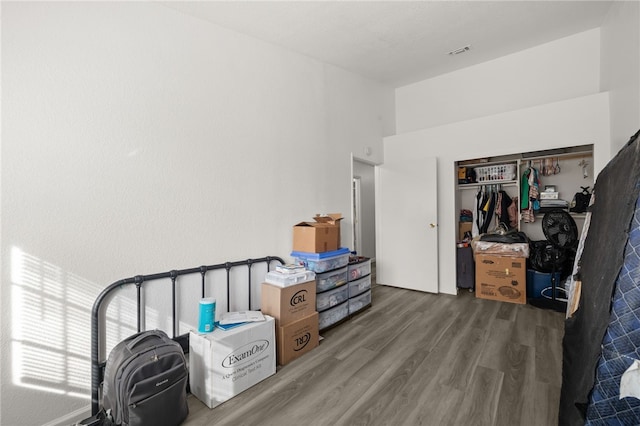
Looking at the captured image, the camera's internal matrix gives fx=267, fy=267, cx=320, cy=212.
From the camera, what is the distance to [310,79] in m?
3.03

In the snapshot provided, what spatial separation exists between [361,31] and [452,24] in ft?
2.97

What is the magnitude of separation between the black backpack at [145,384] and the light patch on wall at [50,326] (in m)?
0.26

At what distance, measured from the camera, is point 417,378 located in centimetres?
185

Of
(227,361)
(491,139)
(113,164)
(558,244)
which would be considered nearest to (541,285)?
(558,244)

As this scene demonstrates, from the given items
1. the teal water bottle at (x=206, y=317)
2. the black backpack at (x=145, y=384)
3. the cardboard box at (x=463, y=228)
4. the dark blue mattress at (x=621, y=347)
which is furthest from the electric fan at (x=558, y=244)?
the black backpack at (x=145, y=384)

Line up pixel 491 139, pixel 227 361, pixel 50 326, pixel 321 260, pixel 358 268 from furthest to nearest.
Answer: pixel 491 139
pixel 358 268
pixel 321 260
pixel 227 361
pixel 50 326

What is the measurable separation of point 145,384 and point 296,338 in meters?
1.07

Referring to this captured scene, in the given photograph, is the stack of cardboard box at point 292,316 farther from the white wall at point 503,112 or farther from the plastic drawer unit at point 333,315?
the white wall at point 503,112

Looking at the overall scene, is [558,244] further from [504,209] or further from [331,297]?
[331,297]

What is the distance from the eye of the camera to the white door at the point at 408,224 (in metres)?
3.64

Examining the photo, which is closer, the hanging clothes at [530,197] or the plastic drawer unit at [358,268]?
the plastic drawer unit at [358,268]

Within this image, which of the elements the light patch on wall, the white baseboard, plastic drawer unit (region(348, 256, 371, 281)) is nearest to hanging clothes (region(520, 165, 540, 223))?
plastic drawer unit (region(348, 256, 371, 281))

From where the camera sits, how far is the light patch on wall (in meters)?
1.42


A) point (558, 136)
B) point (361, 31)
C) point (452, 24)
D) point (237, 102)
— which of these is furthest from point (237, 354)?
point (558, 136)
